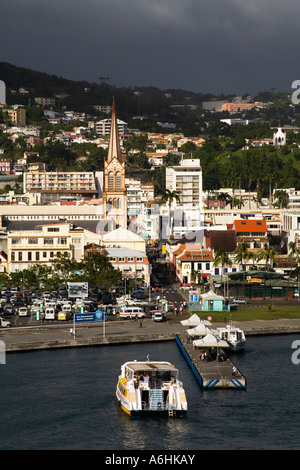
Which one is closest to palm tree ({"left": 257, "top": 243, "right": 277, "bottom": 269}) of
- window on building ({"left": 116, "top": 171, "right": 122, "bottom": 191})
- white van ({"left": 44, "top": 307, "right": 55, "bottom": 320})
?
white van ({"left": 44, "top": 307, "right": 55, "bottom": 320})

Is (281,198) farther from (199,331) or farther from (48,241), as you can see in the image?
(199,331)

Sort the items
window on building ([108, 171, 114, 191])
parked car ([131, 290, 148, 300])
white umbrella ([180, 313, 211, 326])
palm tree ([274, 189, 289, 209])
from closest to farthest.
Answer: white umbrella ([180, 313, 211, 326]) < parked car ([131, 290, 148, 300]) < window on building ([108, 171, 114, 191]) < palm tree ([274, 189, 289, 209])

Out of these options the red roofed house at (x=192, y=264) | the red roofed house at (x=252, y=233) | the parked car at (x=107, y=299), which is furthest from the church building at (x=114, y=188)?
the parked car at (x=107, y=299)

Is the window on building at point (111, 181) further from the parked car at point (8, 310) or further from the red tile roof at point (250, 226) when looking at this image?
the parked car at point (8, 310)

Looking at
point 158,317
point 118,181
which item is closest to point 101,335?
point 158,317

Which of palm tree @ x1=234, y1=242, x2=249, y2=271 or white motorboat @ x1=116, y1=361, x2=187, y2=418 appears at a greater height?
palm tree @ x1=234, y1=242, x2=249, y2=271

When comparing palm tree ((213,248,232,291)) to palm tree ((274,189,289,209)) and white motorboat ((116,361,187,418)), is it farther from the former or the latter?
palm tree ((274,189,289,209))
